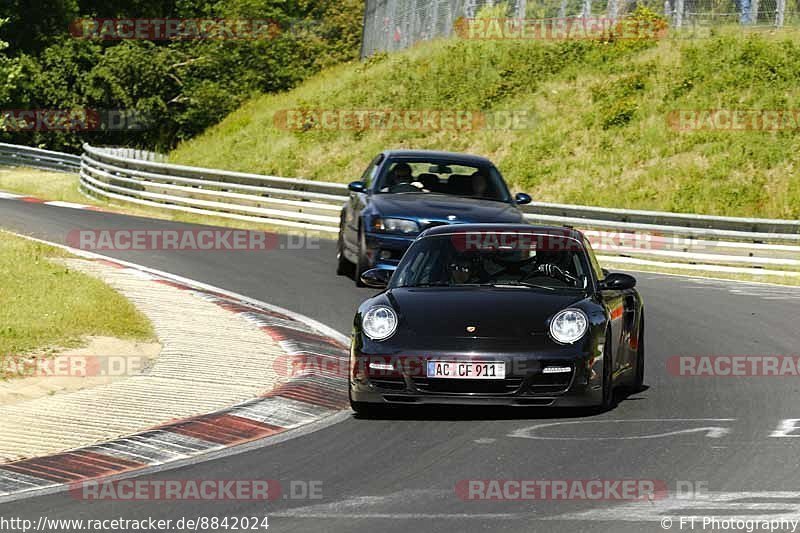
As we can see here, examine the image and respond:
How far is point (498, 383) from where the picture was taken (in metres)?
9.79

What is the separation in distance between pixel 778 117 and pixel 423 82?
12.5 metres

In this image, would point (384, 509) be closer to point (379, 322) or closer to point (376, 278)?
point (379, 322)

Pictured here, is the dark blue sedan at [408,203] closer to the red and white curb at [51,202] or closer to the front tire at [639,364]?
the front tire at [639,364]

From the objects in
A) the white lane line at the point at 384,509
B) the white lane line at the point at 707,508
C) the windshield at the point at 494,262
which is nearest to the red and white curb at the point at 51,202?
the windshield at the point at 494,262

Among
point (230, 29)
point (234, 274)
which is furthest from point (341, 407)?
point (230, 29)

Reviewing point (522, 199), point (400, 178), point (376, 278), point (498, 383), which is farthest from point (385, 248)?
point (498, 383)

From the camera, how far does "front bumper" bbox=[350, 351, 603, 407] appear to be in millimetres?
9758

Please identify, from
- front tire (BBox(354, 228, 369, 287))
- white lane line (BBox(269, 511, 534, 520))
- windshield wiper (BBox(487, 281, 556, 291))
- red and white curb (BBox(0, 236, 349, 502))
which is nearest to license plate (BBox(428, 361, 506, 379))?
red and white curb (BBox(0, 236, 349, 502))

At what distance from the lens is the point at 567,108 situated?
1654 inches

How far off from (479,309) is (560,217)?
17416 mm

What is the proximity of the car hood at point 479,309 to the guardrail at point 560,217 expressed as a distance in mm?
14760

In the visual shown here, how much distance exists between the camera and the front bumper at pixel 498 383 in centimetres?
976

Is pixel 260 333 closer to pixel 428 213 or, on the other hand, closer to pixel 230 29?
pixel 428 213

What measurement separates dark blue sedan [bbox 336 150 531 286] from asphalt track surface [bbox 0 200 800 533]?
4019 mm
